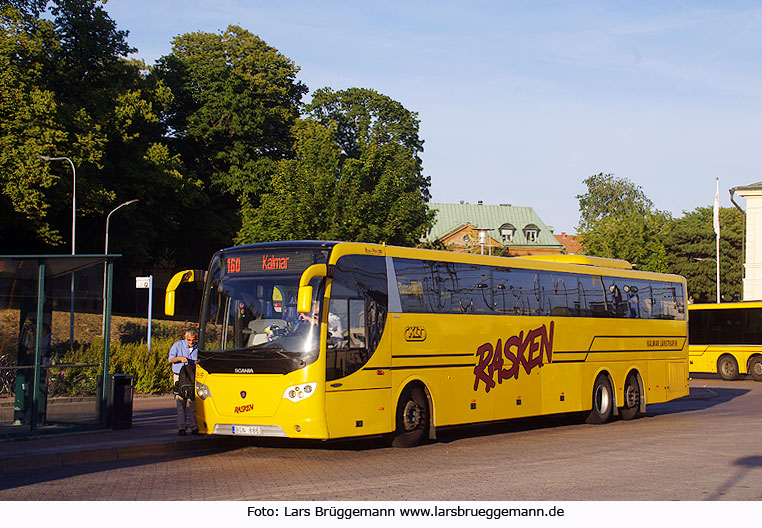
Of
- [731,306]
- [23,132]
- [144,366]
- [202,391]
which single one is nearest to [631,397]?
[202,391]

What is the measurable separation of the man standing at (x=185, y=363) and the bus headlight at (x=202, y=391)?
0.75 meters

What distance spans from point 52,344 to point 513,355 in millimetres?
8050

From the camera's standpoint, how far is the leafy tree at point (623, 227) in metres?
82.1

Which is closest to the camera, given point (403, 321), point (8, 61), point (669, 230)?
point (403, 321)

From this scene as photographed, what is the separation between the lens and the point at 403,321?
15.8 m

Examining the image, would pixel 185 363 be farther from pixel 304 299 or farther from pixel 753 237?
pixel 753 237

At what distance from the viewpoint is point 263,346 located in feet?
47.4

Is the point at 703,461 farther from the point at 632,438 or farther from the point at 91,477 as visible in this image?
the point at 91,477

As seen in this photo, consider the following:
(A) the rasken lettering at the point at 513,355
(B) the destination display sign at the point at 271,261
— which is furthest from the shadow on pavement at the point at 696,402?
(B) the destination display sign at the point at 271,261

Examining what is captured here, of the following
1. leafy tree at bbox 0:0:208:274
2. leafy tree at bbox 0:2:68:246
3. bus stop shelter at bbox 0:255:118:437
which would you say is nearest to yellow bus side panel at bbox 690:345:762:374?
leafy tree at bbox 0:0:208:274

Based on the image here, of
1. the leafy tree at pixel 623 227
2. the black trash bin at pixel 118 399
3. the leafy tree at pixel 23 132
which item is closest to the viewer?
the black trash bin at pixel 118 399

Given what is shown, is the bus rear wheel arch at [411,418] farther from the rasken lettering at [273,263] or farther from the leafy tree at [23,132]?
the leafy tree at [23,132]
